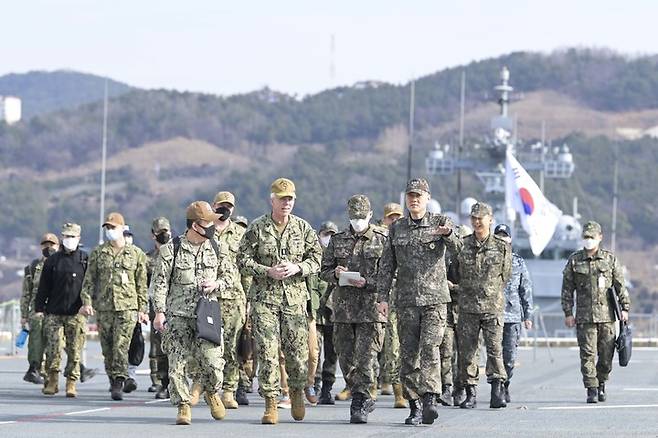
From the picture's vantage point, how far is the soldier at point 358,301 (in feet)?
51.9

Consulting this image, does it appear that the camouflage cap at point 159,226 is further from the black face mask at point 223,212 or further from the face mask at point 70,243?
the black face mask at point 223,212

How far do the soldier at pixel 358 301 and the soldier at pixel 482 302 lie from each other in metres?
1.34

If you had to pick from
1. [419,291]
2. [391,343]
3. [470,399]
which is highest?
[419,291]

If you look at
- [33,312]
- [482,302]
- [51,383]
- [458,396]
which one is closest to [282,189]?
[482,302]

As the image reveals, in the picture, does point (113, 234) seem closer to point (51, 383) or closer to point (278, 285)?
point (51, 383)

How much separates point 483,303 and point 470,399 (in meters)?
0.97

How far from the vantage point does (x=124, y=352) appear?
61.7 ft

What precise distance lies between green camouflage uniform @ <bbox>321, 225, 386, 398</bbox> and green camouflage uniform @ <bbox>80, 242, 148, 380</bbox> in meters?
2.92

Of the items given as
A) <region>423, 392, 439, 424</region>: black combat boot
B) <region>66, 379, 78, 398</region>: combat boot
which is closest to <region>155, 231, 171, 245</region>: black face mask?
<region>66, 379, 78, 398</region>: combat boot

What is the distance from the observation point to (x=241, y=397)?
18.1m

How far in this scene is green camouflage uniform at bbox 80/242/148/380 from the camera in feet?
61.7

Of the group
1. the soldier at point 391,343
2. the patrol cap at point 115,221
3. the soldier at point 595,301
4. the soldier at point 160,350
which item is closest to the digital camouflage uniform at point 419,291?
the soldier at point 391,343

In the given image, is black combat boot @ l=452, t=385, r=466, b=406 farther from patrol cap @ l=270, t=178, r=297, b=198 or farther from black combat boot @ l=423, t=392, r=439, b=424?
patrol cap @ l=270, t=178, r=297, b=198

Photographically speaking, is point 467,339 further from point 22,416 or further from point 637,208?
point 637,208
